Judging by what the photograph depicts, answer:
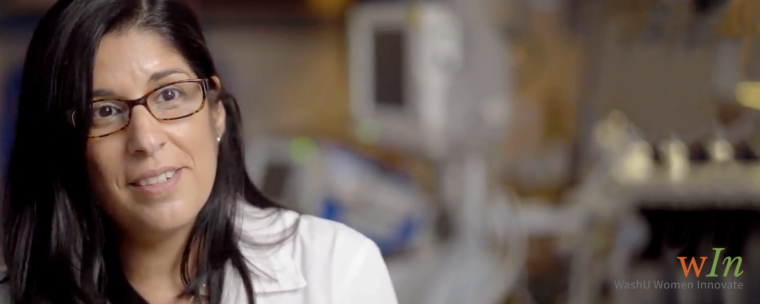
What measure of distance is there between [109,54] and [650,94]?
148cm

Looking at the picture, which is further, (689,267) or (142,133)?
(689,267)

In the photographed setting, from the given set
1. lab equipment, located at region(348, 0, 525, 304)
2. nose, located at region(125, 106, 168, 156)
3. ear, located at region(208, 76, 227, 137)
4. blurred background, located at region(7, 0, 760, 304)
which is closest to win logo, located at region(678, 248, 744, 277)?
blurred background, located at region(7, 0, 760, 304)

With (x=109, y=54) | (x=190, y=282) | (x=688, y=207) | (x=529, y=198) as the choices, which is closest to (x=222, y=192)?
(x=190, y=282)

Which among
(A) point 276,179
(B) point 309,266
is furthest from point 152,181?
(A) point 276,179

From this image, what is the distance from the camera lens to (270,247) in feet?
2.89

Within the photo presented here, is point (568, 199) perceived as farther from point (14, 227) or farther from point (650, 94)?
point (14, 227)

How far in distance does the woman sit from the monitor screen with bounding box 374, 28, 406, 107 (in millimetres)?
1347

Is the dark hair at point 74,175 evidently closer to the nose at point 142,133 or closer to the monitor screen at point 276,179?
the nose at point 142,133

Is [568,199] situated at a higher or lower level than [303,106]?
lower

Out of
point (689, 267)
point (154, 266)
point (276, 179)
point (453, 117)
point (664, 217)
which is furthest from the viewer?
point (453, 117)

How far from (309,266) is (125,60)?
31 cm

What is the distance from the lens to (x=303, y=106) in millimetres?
2428

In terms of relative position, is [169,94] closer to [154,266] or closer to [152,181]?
[152,181]

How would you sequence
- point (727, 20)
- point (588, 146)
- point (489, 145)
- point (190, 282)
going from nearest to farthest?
point (190, 282)
point (727, 20)
point (588, 146)
point (489, 145)
